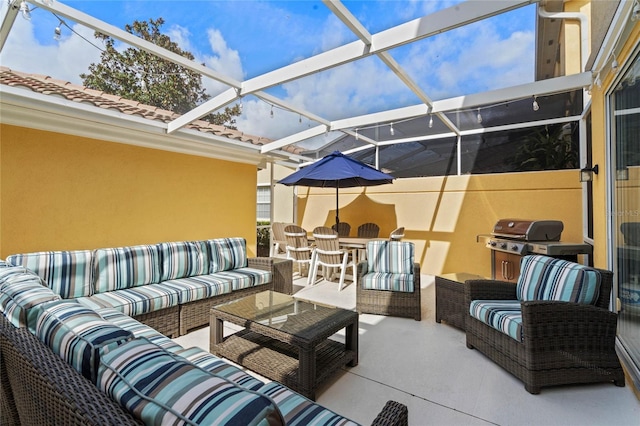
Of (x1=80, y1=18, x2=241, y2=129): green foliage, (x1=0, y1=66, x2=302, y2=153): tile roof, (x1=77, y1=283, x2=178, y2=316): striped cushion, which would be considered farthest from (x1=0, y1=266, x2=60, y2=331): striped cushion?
(x1=80, y1=18, x2=241, y2=129): green foliage

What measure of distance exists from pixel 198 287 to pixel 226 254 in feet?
3.47

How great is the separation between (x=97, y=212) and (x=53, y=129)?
1.33m

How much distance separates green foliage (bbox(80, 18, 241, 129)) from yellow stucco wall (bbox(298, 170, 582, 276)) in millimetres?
4445

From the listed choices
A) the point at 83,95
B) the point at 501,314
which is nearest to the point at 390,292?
the point at 501,314

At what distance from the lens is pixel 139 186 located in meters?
5.44

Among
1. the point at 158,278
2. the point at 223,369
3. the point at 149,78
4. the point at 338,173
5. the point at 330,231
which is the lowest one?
the point at 223,369

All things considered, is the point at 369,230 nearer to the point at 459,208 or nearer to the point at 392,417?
the point at 459,208

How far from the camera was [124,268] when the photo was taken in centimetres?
374

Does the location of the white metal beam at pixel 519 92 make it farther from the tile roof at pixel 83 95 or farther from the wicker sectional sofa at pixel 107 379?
the wicker sectional sofa at pixel 107 379

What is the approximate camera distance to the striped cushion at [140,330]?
2250 mm

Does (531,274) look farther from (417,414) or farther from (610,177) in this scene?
(417,414)

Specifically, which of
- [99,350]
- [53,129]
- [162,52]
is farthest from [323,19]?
[53,129]

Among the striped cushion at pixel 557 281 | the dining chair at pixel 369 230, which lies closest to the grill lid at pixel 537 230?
the striped cushion at pixel 557 281

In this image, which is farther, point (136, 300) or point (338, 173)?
point (338, 173)
